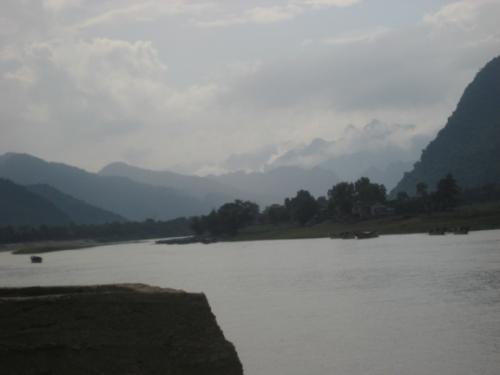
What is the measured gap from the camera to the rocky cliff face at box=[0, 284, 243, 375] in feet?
56.0

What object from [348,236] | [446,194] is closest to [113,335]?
[348,236]

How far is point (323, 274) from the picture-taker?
229ft

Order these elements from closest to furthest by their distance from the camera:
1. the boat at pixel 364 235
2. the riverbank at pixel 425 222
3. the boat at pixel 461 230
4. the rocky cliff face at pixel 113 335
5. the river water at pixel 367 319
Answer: the rocky cliff face at pixel 113 335 → the river water at pixel 367 319 → the boat at pixel 461 230 → the riverbank at pixel 425 222 → the boat at pixel 364 235

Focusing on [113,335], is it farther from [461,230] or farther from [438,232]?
[438,232]

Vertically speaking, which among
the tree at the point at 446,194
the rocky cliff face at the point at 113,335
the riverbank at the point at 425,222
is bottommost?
the rocky cliff face at the point at 113,335

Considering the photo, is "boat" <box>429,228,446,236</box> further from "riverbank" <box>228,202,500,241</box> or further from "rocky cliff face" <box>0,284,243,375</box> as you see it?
"rocky cliff face" <box>0,284,243,375</box>

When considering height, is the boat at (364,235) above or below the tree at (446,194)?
below

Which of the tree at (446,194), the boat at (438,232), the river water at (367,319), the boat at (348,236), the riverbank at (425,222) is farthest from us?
the tree at (446,194)

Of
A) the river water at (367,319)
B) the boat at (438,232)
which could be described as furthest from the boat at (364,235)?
the river water at (367,319)

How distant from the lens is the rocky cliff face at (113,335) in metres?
17.1

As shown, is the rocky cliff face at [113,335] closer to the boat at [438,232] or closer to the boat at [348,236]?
the boat at [438,232]

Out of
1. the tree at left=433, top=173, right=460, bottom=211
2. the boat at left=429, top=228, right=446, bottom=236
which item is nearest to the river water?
the boat at left=429, top=228, right=446, bottom=236

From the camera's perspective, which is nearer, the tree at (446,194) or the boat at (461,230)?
the boat at (461,230)

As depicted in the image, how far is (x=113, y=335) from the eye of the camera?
695 inches
